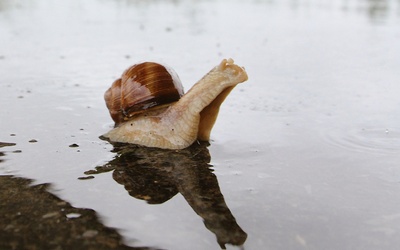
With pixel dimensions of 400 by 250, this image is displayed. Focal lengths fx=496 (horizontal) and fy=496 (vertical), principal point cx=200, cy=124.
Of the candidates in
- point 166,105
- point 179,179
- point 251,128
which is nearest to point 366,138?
point 251,128

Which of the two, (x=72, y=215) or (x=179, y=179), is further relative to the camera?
(x=179, y=179)

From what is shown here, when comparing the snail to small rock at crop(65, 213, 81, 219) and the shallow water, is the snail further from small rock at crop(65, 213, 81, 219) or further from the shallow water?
small rock at crop(65, 213, 81, 219)

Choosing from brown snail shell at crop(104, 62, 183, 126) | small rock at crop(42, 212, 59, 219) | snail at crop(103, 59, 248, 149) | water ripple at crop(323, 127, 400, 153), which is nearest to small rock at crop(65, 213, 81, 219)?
small rock at crop(42, 212, 59, 219)

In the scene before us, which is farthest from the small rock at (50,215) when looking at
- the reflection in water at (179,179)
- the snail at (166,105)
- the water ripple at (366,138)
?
the water ripple at (366,138)

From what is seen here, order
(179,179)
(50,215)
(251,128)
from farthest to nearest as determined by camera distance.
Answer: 1. (251,128)
2. (179,179)
3. (50,215)

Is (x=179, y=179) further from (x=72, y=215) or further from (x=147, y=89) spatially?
(x=147, y=89)
